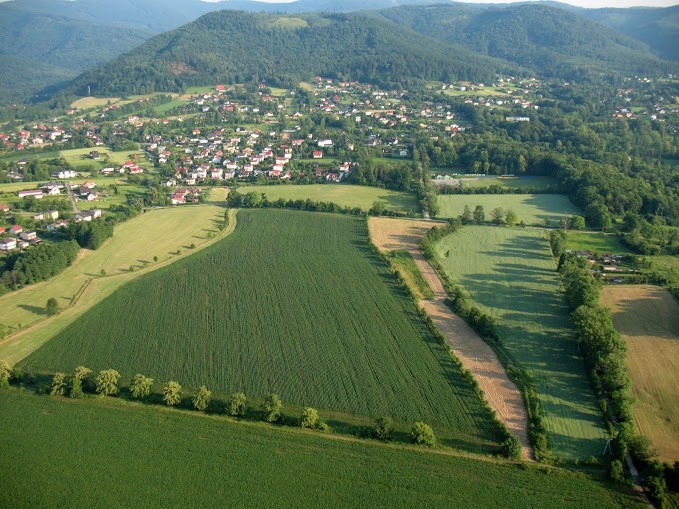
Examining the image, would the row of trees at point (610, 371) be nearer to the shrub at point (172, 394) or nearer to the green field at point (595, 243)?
the green field at point (595, 243)

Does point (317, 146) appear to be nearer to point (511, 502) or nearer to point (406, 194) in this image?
point (406, 194)

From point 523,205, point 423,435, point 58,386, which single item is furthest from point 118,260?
point 523,205

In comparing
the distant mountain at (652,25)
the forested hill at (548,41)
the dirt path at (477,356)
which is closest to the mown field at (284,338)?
the dirt path at (477,356)

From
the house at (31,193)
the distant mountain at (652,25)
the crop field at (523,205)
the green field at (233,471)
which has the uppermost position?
the distant mountain at (652,25)

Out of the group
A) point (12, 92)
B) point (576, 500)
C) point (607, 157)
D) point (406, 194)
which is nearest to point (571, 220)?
point (406, 194)

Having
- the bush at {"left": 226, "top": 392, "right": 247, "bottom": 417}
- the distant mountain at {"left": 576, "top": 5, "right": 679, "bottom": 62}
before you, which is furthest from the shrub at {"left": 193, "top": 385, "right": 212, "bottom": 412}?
the distant mountain at {"left": 576, "top": 5, "right": 679, "bottom": 62}

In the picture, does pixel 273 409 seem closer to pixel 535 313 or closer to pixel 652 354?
pixel 535 313
